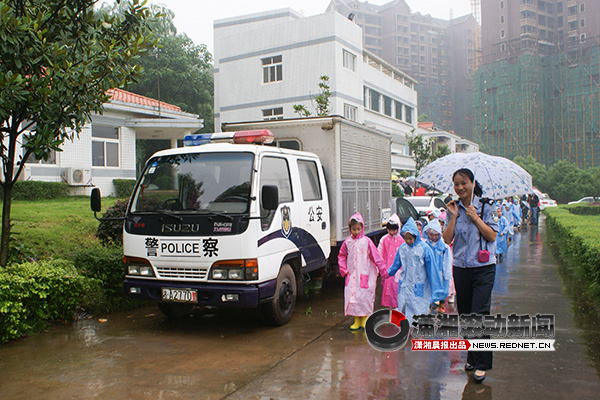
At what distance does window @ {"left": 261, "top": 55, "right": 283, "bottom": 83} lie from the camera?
27359 millimetres

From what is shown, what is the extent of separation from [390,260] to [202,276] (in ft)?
8.87

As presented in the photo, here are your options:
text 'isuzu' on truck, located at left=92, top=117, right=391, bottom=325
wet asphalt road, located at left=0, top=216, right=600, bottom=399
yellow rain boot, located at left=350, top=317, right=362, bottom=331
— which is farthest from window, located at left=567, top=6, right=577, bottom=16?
yellow rain boot, located at left=350, top=317, right=362, bottom=331

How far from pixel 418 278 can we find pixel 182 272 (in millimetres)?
2679

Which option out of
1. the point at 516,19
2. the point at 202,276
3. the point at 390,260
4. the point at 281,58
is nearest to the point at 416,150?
the point at 281,58

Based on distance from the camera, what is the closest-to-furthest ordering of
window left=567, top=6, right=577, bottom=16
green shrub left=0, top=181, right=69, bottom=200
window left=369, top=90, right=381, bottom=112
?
green shrub left=0, top=181, right=69, bottom=200
window left=369, top=90, right=381, bottom=112
window left=567, top=6, right=577, bottom=16

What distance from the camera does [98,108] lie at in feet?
22.6

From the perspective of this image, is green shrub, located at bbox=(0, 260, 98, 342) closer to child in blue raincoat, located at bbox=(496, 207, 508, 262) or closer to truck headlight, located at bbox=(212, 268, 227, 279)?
truck headlight, located at bbox=(212, 268, 227, 279)

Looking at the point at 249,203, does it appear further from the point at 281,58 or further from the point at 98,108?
the point at 281,58

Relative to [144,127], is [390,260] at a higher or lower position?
lower

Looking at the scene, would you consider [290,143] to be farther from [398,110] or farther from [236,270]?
[398,110]

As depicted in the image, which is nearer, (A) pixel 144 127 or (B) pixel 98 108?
(B) pixel 98 108

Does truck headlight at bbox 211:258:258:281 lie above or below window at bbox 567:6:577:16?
below

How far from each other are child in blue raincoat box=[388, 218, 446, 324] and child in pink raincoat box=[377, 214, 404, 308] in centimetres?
74

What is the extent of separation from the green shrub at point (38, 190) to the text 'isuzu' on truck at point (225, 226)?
9961mm
